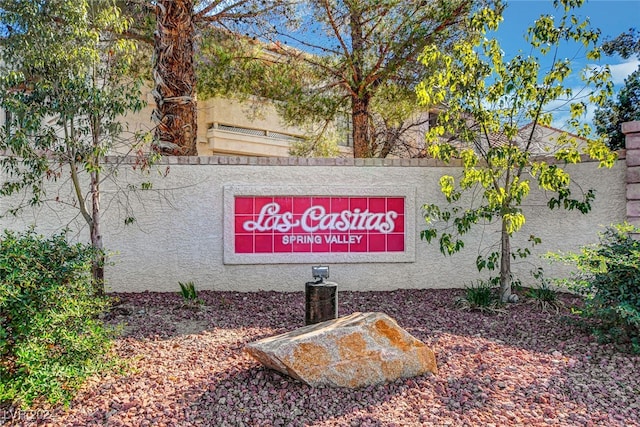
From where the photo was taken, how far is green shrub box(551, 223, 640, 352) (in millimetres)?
4625

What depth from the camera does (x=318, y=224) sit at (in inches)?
291

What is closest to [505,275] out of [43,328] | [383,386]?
[383,386]

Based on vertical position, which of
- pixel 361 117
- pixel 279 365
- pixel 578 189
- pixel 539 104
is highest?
pixel 361 117

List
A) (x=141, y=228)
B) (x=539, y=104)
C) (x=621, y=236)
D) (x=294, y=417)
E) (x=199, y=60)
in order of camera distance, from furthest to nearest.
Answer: (x=199, y=60) → (x=141, y=228) → (x=539, y=104) → (x=621, y=236) → (x=294, y=417)

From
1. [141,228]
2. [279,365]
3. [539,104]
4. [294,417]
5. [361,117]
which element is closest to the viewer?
[294,417]

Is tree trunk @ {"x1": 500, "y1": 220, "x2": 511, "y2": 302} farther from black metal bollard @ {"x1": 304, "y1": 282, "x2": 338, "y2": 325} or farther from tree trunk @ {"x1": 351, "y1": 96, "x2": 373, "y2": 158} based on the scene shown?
tree trunk @ {"x1": 351, "y1": 96, "x2": 373, "y2": 158}

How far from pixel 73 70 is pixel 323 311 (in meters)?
4.01

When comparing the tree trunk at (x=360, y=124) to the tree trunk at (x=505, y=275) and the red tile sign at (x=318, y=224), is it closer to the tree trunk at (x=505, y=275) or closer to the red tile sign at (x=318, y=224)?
the red tile sign at (x=318, y=224)

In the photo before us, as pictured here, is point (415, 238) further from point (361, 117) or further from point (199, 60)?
point (199, 60)

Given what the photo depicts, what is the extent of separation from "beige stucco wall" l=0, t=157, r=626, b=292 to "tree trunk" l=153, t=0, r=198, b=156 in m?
0.90

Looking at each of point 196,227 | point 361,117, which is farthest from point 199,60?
point 196,227

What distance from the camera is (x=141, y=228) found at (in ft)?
23.6

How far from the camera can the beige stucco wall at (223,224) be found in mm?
7098

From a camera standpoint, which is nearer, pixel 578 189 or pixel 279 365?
pixel 279 365
